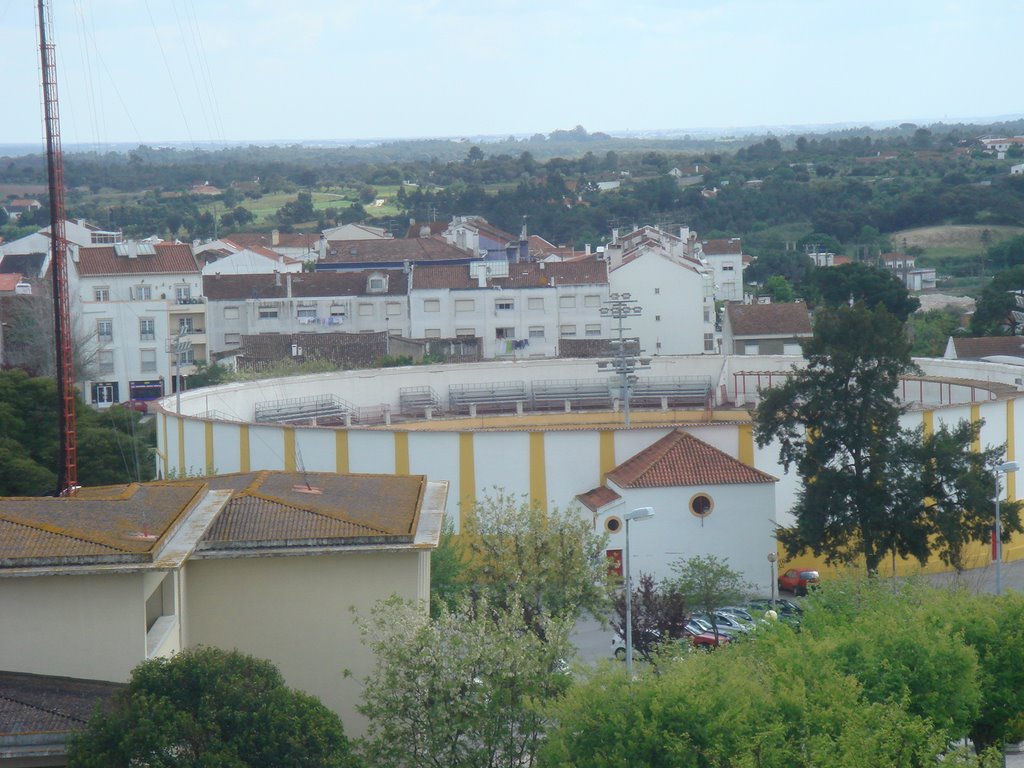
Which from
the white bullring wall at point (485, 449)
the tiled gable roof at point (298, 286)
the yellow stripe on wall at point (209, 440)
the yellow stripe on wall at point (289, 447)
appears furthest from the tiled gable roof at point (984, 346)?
the yellow stripe on wall at point (209, 440)

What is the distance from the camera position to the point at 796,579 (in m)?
30.2

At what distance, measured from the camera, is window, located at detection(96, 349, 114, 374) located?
2217 inches

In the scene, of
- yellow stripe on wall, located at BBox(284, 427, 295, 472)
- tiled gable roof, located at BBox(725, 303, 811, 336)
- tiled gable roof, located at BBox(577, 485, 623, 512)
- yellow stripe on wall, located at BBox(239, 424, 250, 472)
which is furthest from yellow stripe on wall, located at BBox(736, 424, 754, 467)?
tiled gable roof, located at BBox(725, 303, 811, 336)

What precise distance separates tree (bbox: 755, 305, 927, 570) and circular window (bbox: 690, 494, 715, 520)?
3.20 meters

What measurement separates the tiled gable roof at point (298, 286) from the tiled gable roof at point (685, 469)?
3182cm

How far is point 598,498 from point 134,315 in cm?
3150

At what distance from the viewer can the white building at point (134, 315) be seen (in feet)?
186

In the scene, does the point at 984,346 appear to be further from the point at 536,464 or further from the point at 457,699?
the point at 457,699

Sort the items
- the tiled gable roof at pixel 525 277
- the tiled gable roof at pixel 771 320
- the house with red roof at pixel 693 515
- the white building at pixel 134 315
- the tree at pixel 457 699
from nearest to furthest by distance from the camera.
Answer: the tree at pixel 457 699 → the house with red roof at pixel 693 515 → the white building at pixel 134 315 → the tiled gable roof at pixel 771 320 → the tiled gable roof at pixel 525 277

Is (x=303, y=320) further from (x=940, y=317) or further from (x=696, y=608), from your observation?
(x=696, y=608)

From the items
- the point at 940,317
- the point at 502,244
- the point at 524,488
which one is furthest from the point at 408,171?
the point at 524,488

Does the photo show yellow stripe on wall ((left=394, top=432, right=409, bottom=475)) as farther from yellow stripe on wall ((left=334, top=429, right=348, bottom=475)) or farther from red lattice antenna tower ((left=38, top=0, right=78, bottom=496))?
red lattice antenna tower ((left=38, top=0, right=78, bottom=496))

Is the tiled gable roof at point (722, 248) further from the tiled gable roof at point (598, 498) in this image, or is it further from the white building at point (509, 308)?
the tiled gable roof at point (598, 498)

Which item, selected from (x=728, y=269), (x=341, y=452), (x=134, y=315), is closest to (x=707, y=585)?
A: (x=341, y=452)
